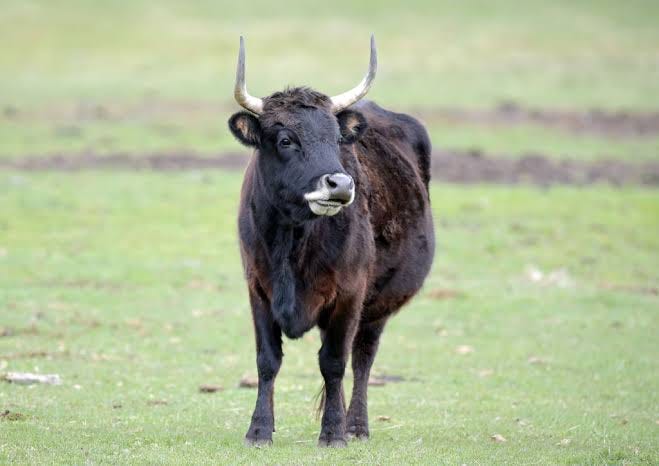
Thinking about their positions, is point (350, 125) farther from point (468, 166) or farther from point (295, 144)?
point (468, 166)

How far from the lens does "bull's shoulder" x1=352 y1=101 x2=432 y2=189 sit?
12.0 metres

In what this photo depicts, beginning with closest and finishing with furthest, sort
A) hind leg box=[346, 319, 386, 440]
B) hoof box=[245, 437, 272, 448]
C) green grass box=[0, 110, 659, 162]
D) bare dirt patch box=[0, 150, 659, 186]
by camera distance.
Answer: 1. hoof box=[245, 437, 272, 448]
2. hind leg box=[346, 319, 386, 440]
3. bare dirt patch box=[0, 150, 659, 186]
4. green grass box=[0, 110, 659, 162]

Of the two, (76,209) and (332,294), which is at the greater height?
(332,294)

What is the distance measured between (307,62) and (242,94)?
3780 cm

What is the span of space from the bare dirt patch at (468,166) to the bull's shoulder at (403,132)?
1517 centimetres

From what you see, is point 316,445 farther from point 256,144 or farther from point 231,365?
point 231,365

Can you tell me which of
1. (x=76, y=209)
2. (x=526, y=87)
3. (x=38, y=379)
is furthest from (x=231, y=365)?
(x=526, y=87)

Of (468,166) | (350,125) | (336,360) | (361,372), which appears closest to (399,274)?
(361,372)

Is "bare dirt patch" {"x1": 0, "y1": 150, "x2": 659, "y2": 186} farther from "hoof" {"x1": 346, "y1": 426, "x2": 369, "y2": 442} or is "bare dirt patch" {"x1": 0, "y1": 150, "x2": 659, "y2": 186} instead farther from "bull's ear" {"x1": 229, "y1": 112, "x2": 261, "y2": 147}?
"bull's ear" {"x1": 229, "y1": 112, "x2": 261, "y2": 147}

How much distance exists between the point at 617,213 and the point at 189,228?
29.6 feet

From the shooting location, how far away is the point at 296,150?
9.52m

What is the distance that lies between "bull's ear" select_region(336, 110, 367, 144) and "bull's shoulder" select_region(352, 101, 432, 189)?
1530mm

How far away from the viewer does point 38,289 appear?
18.2 m

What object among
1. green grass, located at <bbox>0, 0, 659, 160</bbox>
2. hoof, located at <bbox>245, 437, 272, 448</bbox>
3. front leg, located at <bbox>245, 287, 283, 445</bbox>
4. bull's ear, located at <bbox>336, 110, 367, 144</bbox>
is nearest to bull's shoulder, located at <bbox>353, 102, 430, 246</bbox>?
bull's ear, located at <bbox>336, 110, 367, 144</bbox>
